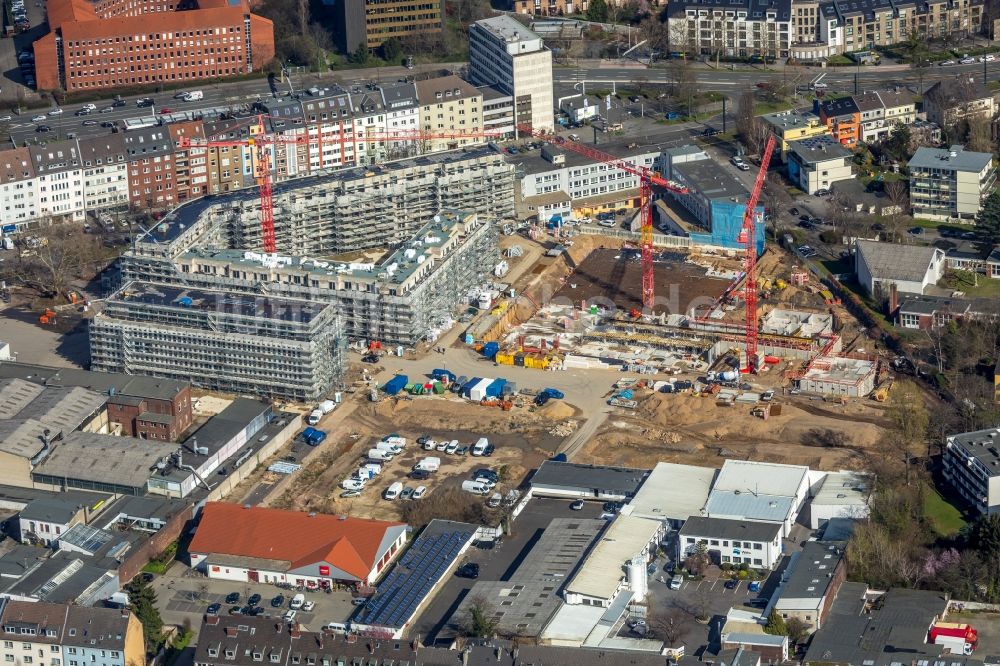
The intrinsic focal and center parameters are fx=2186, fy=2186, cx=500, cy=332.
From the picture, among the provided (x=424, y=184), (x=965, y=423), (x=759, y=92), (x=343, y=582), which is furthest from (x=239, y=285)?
(x=759, y=92)

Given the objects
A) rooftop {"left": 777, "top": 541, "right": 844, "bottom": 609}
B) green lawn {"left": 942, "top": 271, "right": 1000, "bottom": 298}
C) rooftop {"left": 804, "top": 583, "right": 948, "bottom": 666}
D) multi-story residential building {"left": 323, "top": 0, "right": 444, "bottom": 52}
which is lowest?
rooftop {"left": 804, "top": 583, "right": 948, "bottom": 666}

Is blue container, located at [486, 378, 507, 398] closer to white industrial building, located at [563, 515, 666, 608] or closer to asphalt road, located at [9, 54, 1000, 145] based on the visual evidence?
white industrial building, located at [563, 515, 666, 608]

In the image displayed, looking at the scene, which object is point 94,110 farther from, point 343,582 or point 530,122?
point 343,582

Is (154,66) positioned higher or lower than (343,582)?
higher

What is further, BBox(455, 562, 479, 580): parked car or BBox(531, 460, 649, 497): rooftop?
BBox(531, 460, 649, 497): rooftop

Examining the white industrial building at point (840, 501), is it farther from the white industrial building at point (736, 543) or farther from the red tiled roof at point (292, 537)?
the red tiled roof at point (292, 537)

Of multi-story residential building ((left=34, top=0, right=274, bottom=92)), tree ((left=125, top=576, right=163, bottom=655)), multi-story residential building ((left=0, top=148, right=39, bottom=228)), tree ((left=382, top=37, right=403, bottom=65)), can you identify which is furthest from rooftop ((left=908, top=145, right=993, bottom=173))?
tree ((left=125, top=576, right=163, bottom=655))
